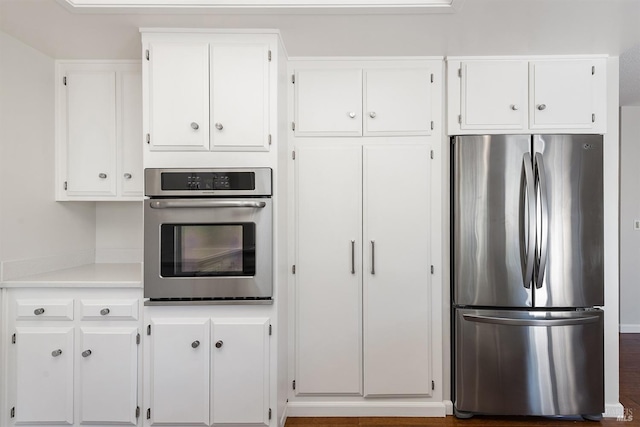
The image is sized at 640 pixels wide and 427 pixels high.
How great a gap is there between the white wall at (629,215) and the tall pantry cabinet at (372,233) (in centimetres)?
300

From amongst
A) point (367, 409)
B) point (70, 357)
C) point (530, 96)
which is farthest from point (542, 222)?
point (70, 357)

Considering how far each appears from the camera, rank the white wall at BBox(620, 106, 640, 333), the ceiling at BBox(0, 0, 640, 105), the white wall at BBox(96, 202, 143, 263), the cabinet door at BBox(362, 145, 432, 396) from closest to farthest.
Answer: the ceiling at BBox(0, 0, 640, 105)
the cabinet door at BBox(362, 145, 432, 396)
the white wall at BBox(96, 202, 143, 263)
the white wall at BBox(620, 106, 640, 333)

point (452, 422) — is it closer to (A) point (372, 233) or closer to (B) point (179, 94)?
(A) point (372, 233)

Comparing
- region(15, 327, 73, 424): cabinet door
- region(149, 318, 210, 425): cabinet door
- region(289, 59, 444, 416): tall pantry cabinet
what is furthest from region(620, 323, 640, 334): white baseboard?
region(15, 327, 73, 424): cabinet door

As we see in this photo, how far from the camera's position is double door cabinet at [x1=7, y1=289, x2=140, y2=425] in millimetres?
2146

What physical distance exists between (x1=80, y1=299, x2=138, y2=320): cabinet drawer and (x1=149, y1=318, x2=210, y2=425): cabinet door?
153 mm

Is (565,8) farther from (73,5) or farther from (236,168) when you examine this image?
(73,5)

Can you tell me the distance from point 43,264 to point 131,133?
986 millimetres

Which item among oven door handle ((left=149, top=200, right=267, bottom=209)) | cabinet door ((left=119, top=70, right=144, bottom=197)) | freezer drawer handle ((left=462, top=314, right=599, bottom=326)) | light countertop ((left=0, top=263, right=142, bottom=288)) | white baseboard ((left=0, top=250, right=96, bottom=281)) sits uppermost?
cabinet door ((left=119, top=70, right=144, bottom=197))

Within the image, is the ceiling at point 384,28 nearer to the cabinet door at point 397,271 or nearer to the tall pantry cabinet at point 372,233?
the tall pantry cabinet at point 372,233

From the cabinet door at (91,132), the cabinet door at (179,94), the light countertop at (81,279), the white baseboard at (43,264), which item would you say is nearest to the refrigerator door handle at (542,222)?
the cabinet door at (179,94)

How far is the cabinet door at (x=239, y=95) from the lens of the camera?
6.97 feet

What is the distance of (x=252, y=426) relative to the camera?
2.16 meters

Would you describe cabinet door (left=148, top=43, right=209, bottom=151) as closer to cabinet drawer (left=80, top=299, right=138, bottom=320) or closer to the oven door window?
the oven door window
